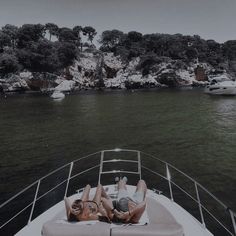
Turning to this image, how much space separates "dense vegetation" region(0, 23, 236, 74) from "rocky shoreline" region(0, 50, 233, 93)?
11.4 ft

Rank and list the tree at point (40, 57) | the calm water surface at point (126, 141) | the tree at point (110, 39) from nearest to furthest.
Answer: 1. the calm water surface at point (126, 141)
2. the tree at point (40, 57)
3. the tree at point (110, 39)

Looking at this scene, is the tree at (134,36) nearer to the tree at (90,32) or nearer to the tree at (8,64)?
the tree at (90,32)

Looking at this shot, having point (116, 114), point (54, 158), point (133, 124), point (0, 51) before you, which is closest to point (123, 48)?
point (0, 51)

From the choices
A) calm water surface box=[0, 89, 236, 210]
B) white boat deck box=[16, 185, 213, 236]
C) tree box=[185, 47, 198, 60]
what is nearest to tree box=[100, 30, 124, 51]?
tree box=[185, 47, 198, 60]

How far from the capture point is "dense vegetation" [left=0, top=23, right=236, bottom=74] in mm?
108875

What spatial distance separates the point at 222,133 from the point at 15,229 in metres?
21.9

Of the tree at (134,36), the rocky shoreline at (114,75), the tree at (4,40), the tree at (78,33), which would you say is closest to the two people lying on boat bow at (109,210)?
the rocky shoreline at (114,75)

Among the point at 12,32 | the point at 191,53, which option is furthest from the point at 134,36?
the point at 12,32

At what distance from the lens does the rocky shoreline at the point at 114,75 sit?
105m

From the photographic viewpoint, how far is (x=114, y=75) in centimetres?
12800

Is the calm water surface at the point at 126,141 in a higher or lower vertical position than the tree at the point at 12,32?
lower

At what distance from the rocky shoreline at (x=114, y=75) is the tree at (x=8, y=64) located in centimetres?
284

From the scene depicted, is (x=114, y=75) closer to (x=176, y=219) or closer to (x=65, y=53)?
(x=65, y=53)

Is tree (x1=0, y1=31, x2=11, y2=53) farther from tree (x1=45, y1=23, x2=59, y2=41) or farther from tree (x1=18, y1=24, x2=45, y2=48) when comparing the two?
tree (x1=45, y1=23, x2=59, y2=41)
